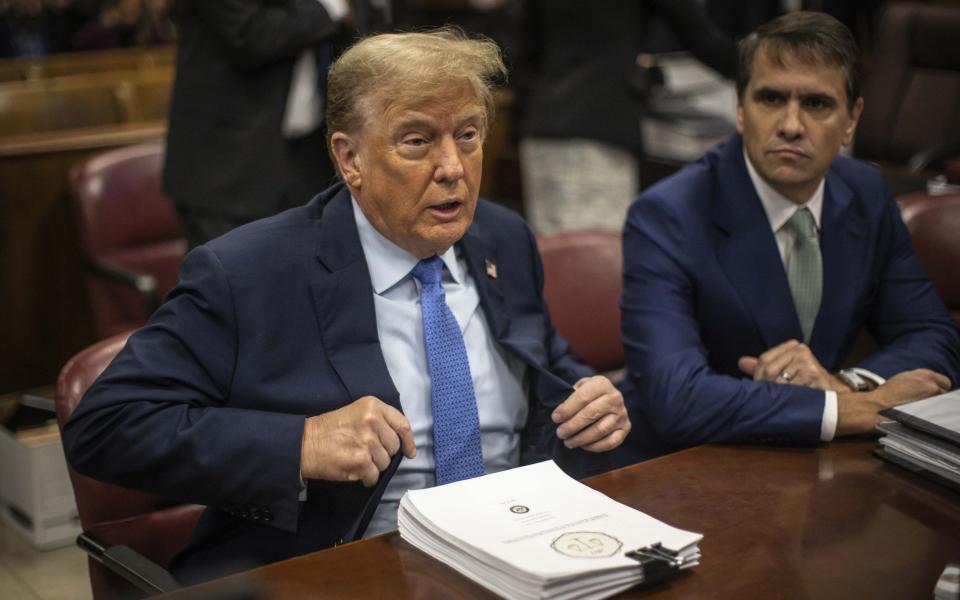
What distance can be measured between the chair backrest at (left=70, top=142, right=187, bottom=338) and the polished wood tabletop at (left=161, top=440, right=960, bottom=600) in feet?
7.04

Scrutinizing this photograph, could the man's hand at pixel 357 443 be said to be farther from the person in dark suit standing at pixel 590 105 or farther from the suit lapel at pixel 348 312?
the person in dark suit standing at pixel 590 105

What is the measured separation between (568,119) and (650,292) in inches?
64.1

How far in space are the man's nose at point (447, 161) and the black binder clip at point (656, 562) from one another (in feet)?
2.33

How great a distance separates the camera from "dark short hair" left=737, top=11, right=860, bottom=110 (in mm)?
2232

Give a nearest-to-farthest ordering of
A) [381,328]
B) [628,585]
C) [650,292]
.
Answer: [628,585], [381,328], [650,292]

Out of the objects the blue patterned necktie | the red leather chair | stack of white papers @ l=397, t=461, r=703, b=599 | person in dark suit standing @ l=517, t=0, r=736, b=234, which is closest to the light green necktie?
the blue patterned necktie

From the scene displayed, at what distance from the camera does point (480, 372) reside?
76.9 inches

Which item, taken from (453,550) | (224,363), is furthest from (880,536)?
(224,363)

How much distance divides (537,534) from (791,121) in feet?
3.88

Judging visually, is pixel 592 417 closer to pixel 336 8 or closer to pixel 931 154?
pixel 336 8

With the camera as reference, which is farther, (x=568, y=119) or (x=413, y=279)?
(x=568, y=119)

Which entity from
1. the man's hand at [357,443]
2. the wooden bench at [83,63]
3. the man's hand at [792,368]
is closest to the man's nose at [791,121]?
the man's hand at [792,368]

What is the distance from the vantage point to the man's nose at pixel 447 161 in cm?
182

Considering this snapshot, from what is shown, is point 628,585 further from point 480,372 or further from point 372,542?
point 480,372
